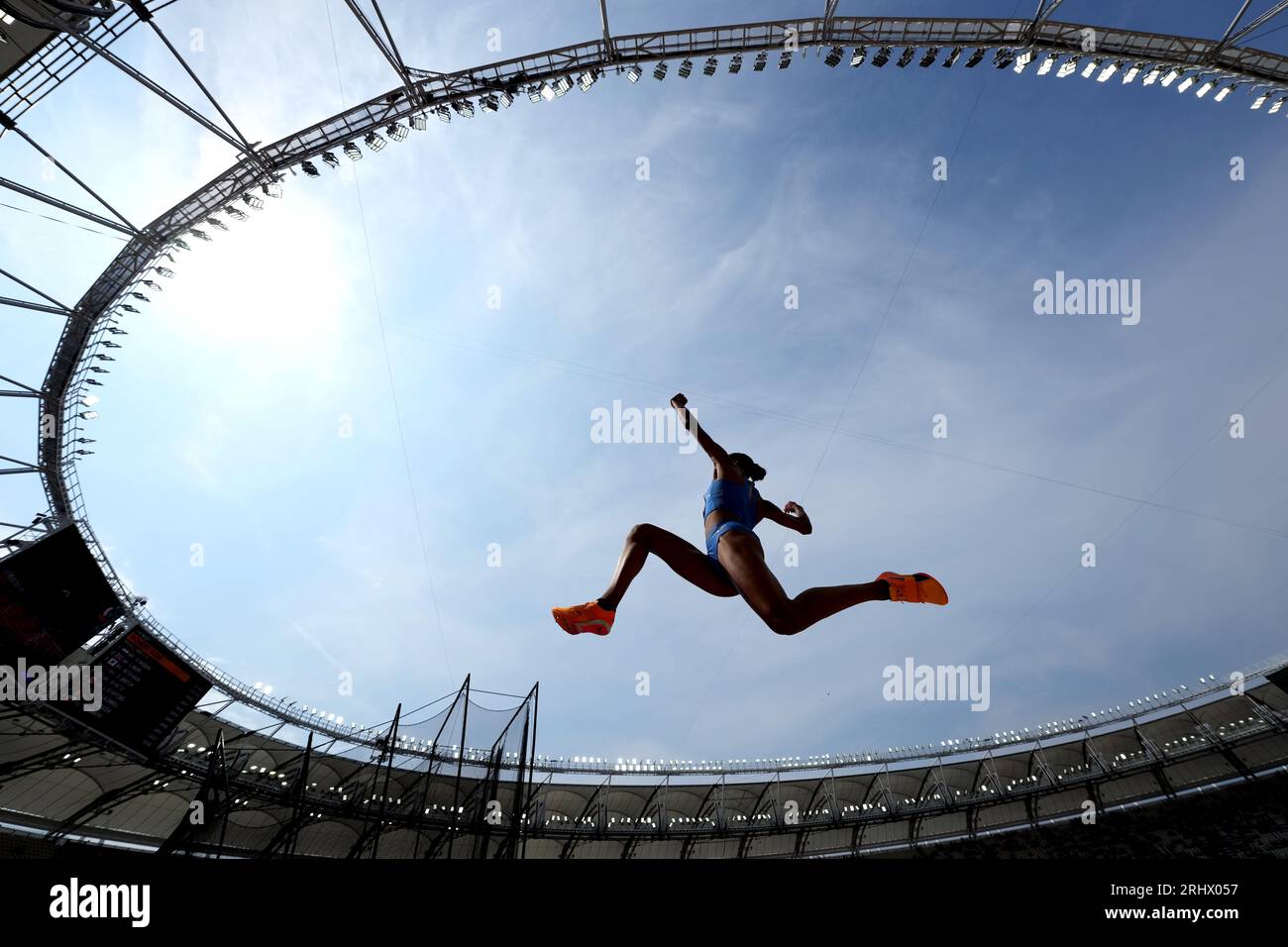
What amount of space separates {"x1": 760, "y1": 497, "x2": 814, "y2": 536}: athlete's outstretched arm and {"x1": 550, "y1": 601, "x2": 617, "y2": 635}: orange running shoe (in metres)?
1.99

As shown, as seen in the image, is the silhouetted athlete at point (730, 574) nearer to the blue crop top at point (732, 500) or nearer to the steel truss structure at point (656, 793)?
the blue crop top at point (732, 500)

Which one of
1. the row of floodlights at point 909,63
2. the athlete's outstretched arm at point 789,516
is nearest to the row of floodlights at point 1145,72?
the row of floodlights at point 909,63

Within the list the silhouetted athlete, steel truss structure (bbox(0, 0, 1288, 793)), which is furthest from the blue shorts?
steel truss structure (bbox(0, 0, 1288, 793))

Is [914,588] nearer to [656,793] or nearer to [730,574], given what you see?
[730,574]

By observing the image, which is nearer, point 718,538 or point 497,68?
point 718,538

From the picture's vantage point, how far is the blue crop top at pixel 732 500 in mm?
5098

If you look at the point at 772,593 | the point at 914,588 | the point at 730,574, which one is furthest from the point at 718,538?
the point at 914,588

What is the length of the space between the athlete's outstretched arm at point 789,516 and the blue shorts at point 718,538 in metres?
1.02

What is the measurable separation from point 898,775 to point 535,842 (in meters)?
21.2

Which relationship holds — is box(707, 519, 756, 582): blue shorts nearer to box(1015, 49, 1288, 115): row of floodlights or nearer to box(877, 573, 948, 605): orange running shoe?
box(877, 573, 948, 605): orange running shoe

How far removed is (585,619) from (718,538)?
123cm

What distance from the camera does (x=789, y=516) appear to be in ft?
20.6

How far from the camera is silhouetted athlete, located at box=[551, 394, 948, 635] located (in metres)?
4.40
